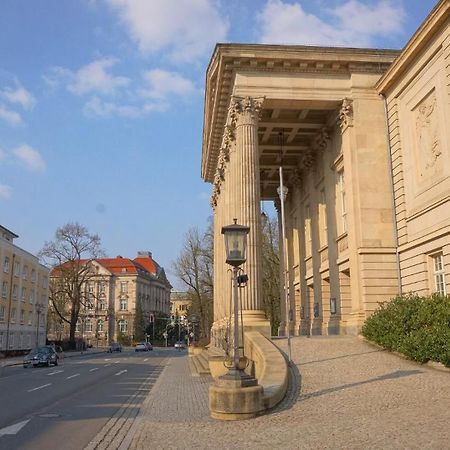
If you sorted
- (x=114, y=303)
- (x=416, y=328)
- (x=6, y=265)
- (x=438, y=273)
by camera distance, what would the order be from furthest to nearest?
(x=114, y=303), (x=6, y=265), (x=438, y=273), (x=416, y=328)

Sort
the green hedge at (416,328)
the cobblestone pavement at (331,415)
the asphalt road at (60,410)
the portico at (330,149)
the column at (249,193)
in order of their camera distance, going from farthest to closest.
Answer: the portico at (330,149) → the column at (249,193) → the green hedge at (416,328) → the asphalt road at (60,410) → the cobblestone pavement at (331,415)

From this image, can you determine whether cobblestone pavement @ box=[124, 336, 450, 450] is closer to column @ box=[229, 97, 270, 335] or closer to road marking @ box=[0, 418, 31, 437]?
road marking @ box=[0, 418, 31, 437]

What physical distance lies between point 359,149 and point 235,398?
617 inches

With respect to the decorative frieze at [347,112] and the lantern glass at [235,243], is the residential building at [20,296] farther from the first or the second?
the lantern glass at [235,243]

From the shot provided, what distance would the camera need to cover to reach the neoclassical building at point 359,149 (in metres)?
20.1

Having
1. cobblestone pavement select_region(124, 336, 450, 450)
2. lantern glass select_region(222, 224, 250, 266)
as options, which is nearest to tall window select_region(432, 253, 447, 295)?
cobblestone pavement select_region(124, 336, 450, 450)

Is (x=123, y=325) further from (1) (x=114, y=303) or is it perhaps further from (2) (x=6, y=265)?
(2) (x=6, y=265)

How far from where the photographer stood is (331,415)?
984 cm

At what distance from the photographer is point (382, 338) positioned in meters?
17.7

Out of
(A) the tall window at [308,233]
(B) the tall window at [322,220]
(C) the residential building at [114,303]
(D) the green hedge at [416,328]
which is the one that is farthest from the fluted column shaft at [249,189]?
(C) the residential building at [114,303]

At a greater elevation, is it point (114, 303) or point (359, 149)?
point (359, 149)

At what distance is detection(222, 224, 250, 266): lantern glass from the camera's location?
1195 cm

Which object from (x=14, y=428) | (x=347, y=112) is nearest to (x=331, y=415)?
(x=14, y=428)

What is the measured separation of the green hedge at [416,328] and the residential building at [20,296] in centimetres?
4834
